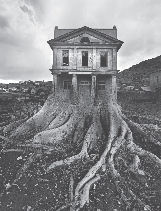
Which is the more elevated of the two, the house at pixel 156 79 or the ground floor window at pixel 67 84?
the house at pixel 156 79

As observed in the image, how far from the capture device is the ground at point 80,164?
8250 millimetres

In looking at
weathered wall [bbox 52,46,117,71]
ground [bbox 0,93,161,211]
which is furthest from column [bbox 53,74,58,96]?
ground [bbox 0,93,161,211]

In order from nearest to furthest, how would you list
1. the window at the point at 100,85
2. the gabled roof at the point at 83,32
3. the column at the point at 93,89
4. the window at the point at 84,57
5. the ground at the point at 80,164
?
the ground at the point at 80,164 < the column at the point at 93,89 < the gabled roof at the point at 83,32 < the window at the point at 84,57 < the window at the point at 100,85

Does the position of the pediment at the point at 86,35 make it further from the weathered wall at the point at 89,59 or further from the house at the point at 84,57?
the weathered wall at the point at 89,59

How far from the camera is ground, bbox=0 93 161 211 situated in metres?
8.25

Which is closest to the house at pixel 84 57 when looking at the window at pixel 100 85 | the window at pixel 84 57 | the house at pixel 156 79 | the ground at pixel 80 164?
the window at pixel 84 57

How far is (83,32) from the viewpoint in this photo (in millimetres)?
16656

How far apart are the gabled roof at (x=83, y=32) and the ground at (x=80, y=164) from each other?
18.3 feet

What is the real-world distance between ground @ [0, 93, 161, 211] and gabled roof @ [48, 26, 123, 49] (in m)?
5.57

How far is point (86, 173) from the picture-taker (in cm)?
1007

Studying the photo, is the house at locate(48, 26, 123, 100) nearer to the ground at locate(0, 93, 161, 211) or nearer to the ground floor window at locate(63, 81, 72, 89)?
the ground floor window at locate(63, 81, 72, 89)

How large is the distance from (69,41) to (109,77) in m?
5.07

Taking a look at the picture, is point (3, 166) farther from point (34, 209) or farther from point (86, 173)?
point (86, 173)

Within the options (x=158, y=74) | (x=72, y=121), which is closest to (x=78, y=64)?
(x=72, y=121)
